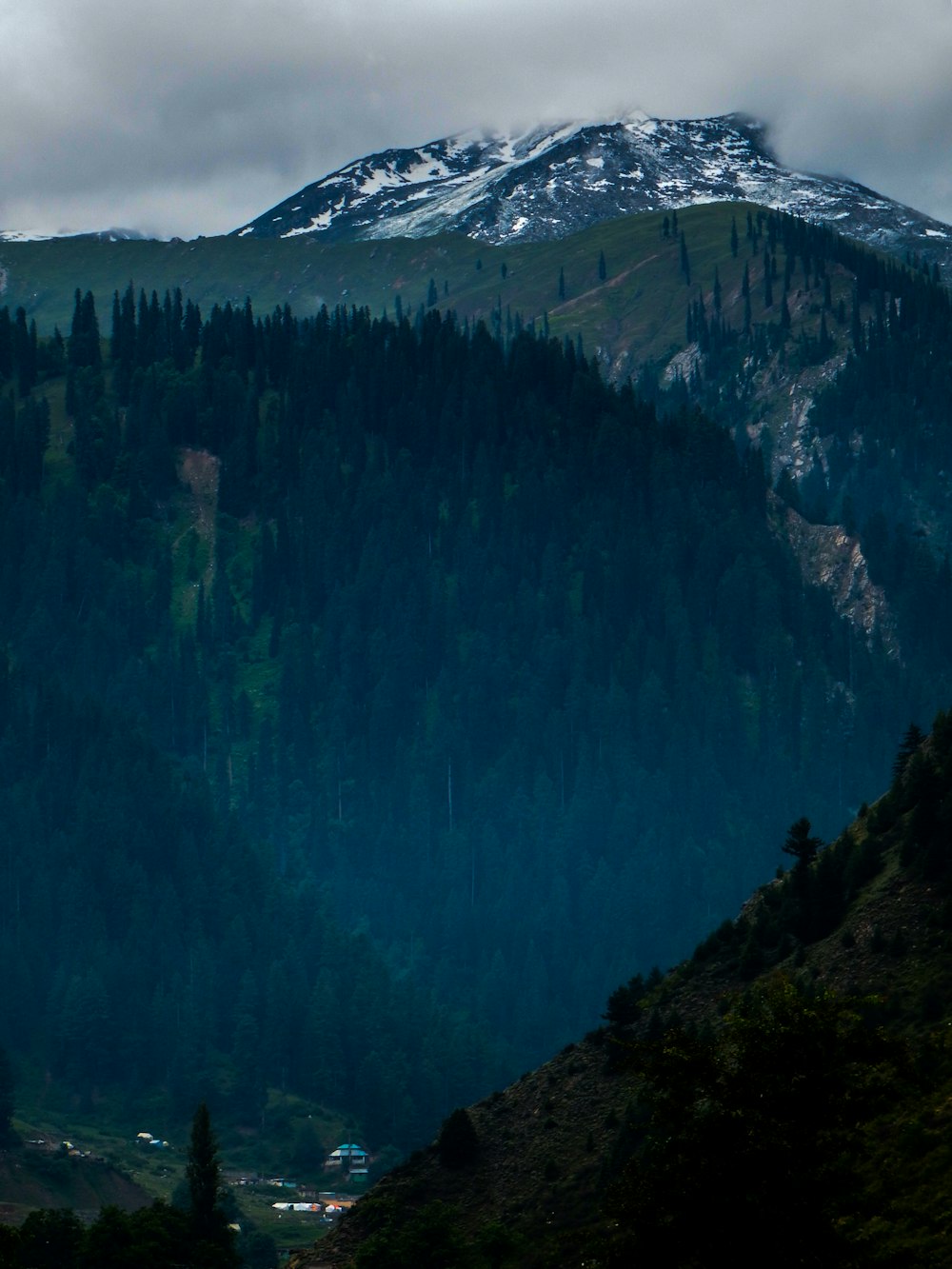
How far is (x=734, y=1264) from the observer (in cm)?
7275

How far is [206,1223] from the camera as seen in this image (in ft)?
447

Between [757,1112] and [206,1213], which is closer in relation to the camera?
[757,1112]

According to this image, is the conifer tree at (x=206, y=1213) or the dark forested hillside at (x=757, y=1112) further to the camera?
the conifer tree at (x=206, y=1213)

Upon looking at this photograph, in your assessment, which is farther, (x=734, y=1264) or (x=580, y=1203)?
(x=580, y=1203)

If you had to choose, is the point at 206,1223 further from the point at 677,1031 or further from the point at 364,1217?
the point at 677,1031

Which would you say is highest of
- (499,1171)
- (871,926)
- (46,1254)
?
(871,926)

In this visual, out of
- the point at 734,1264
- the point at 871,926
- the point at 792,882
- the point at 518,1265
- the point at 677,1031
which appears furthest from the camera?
the point at 792,882

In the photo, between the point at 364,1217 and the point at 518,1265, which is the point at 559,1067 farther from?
the point at 518,1265

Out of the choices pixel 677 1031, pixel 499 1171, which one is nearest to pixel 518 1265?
pixel 499 1171

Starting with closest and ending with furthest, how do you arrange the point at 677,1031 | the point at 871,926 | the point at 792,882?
the point at 677,1031 → the point at 871,926 → the point at 792,882

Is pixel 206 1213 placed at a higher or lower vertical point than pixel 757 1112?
lower

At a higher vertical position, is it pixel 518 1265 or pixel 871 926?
pixel 871 926

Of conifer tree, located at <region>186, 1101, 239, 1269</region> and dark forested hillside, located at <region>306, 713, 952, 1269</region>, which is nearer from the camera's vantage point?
dark forested hillside, located at <region>306, 713, 952, 1269</region>

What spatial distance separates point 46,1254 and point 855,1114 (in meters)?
75.9
